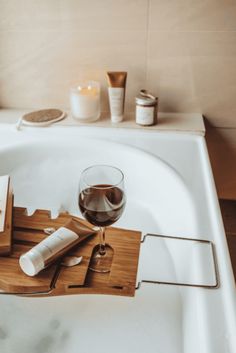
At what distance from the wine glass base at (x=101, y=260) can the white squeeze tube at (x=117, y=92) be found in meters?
0.78

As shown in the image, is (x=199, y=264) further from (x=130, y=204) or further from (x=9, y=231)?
(x=130, y=204)

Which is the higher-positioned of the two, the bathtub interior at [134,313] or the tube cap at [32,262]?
the tube cap at [32,262]

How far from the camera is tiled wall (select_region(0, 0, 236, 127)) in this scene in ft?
4.33

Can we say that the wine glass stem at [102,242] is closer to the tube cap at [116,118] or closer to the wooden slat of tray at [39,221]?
the wooden slat of tray at [39,221]

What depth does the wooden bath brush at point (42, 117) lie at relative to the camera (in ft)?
4.67

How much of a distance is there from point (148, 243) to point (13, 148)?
2.10 feet

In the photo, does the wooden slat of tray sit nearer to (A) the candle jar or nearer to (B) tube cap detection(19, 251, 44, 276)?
(B) tube cap detection(19, 251, 44, 276)

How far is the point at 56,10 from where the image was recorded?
136 centimetres

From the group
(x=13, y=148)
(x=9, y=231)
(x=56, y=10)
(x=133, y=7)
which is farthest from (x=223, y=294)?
(x=56, y=10)

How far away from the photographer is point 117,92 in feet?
4.48

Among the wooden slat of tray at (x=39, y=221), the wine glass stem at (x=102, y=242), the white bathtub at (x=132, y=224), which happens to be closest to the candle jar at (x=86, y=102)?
the white bathtub at (x=132, y=224)

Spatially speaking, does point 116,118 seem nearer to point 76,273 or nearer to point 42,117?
point 42,117

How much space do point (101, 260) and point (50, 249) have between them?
12 centimetres

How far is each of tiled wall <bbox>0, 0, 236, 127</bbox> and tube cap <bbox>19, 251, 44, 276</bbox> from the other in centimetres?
101
